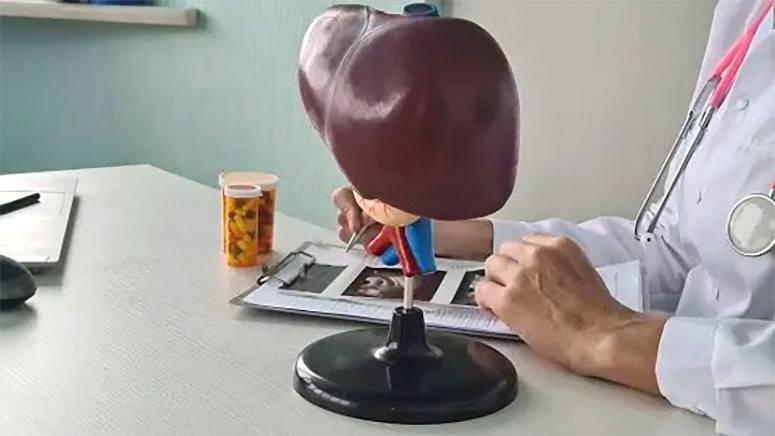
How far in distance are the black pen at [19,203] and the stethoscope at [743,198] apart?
2.61ft

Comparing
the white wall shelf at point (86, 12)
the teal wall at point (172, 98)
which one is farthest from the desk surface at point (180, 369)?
the white wall shelf at point (86, 12)

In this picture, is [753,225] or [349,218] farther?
[349,218]

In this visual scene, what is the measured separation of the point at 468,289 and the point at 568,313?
193 mm

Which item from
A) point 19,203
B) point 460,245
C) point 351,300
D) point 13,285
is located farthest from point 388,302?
point 19,203

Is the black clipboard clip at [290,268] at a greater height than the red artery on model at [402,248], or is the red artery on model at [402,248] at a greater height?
the red artery on model at [402,248]

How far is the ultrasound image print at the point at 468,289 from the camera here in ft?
3.39

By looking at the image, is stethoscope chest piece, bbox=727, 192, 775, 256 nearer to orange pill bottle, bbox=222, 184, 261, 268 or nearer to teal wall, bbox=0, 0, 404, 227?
orange pill bottle, bbox=222, 184, 261, 268

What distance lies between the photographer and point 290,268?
3.69 feet

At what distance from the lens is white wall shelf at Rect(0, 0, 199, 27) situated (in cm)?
259

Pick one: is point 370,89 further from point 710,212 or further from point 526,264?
point 710,212

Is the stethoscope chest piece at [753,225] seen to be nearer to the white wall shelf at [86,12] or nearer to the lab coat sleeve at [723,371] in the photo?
the lab coat sleeve at [723,371]

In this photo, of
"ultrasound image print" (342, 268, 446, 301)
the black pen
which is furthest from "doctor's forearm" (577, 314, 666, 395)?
the black pen

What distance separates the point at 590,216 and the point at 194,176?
1.25 metres

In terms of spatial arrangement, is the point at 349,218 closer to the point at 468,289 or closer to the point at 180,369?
the point at 468,289
